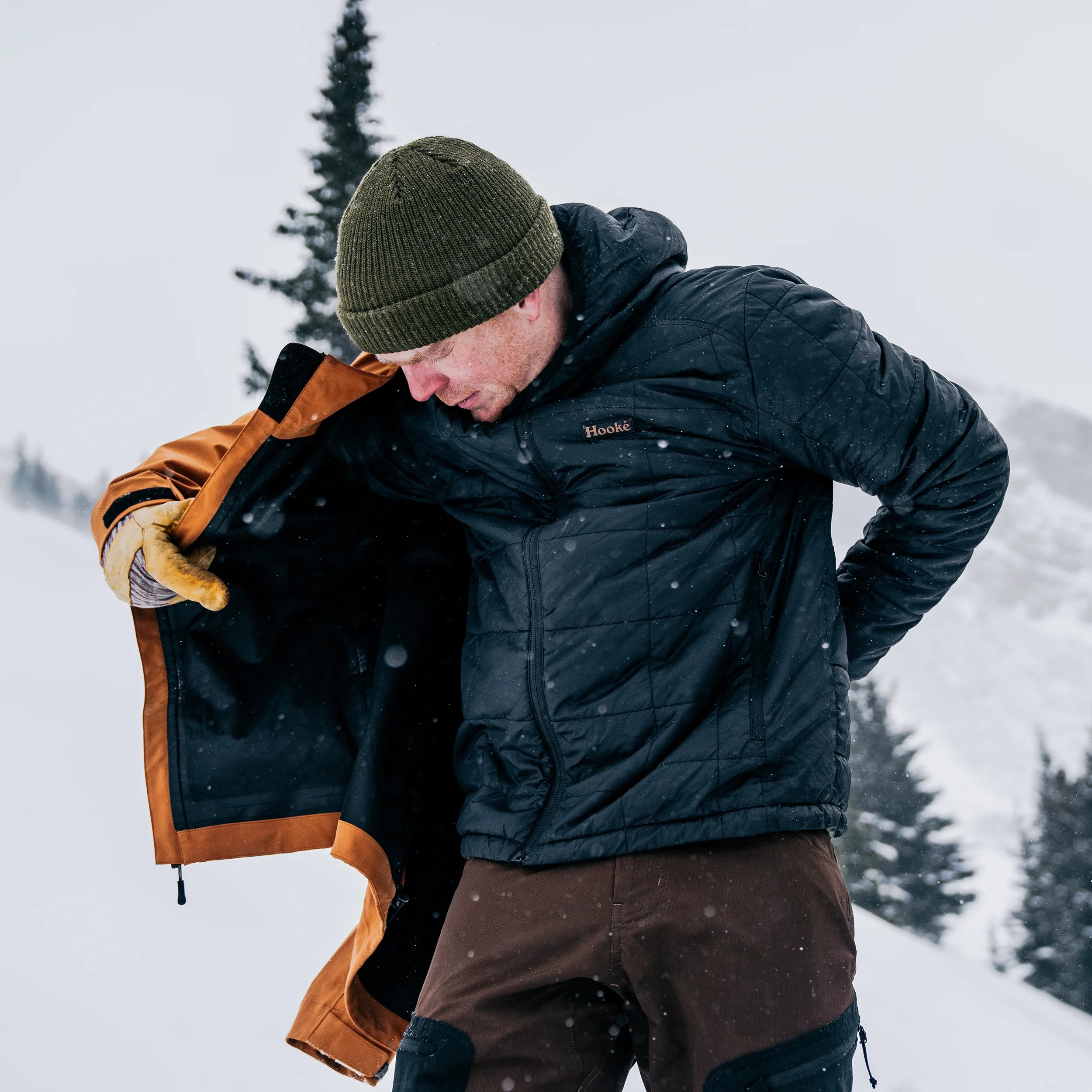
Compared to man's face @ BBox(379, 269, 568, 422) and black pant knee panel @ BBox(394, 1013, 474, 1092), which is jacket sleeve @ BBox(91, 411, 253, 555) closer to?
man's face @ BBox(379, 269, 568, 422)

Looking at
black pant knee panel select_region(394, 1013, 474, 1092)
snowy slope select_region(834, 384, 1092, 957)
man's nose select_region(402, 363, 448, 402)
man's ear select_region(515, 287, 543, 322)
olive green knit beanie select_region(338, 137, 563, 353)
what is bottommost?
snowy slope select_region(834, 384, 1092, 957)

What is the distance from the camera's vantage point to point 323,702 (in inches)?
106

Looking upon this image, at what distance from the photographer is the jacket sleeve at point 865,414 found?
1.81 m

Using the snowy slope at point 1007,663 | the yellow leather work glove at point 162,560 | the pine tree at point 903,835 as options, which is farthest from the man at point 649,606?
the snowy slope at point 1007,663

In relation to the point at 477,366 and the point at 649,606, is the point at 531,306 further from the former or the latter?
the point at 649,606

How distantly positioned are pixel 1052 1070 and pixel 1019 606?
141240 millimetres

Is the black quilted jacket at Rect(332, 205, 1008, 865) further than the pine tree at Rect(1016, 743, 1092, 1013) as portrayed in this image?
No

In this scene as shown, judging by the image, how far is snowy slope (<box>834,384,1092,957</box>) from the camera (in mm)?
94000

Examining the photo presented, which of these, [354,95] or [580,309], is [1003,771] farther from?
[580,309]

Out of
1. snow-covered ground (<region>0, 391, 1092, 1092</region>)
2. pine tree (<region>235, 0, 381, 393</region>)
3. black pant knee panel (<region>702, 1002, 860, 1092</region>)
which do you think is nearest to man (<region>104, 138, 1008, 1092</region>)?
black pant knee panel (<region>702, 1002, 860, 1092</region>)

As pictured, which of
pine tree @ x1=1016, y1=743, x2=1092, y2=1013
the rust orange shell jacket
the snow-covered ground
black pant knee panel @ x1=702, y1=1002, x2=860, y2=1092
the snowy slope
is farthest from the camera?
the snowy slope

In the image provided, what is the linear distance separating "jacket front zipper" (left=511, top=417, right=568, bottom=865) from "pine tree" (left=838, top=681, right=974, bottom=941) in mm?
30728

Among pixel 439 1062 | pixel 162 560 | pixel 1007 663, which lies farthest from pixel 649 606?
pixel 1007 663

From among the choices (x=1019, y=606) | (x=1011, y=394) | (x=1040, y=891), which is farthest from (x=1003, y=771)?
(x=1011, y=394)
